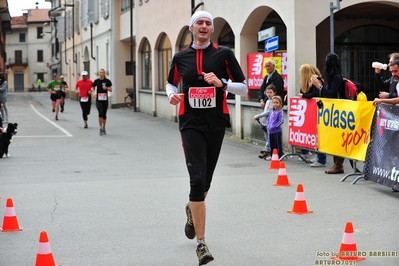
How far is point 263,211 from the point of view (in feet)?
29.6

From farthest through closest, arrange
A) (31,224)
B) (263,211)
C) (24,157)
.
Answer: (24,157)
(263,211)
(31,224)

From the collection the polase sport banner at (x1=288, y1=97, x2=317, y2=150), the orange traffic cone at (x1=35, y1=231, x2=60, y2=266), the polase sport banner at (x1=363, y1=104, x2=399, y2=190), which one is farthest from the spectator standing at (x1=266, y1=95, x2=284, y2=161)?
the orange traffic cone at (x1=35, y1=231, x2=60, y2=266)

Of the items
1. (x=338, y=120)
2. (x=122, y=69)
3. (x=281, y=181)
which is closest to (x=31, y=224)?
(x=281, y=181)

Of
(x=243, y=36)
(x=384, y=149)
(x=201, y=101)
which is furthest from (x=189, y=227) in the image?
(x=243, y=36)

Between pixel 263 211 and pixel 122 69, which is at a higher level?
pixel 122 69

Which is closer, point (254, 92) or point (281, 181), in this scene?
point (281, 181)

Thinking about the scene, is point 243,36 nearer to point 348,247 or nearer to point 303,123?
point 303,123

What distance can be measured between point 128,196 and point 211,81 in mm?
4172

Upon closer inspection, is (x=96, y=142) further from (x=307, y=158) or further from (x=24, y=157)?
(x=307, y=158)

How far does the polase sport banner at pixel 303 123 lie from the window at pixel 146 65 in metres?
18.7

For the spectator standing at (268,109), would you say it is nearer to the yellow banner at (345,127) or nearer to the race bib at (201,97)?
the yellow banner at (345,127)

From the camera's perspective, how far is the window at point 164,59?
29000 mm

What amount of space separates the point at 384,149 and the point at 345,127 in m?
1.51

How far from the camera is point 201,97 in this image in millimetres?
6590
